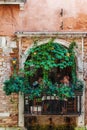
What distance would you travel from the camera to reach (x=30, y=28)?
45.6ft

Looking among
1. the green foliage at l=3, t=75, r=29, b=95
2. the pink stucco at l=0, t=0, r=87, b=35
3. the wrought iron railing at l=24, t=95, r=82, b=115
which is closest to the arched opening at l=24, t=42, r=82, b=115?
the wrought iron railing at l=24, t=95, r=82, b=115

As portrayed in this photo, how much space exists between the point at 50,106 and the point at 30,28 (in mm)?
1977

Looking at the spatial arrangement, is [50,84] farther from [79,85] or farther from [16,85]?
[16,85]

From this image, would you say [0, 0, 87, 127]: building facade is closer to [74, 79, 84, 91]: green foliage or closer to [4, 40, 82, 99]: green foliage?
[74, 79, 84, 91]: green foliage

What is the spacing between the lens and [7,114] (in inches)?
547

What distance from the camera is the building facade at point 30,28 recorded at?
45.4 feet

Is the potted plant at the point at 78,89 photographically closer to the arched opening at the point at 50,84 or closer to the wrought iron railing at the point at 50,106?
the arched opening at the point at 50,84

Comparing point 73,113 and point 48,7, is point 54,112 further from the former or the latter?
point 48,7

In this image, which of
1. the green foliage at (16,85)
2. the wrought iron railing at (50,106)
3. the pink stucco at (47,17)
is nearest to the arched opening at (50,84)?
the wrought iron railing at (50,106)

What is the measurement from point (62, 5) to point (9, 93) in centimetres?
253

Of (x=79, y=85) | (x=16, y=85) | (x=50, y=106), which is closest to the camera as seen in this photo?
(x=16, y=85)

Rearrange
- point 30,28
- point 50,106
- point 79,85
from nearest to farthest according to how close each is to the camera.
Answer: point 79,85, point 50,106, point 30,28

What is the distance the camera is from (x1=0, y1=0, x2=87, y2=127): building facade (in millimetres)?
13852

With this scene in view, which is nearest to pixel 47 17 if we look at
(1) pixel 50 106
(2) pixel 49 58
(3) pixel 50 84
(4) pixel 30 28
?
(4) pixel 30 28
